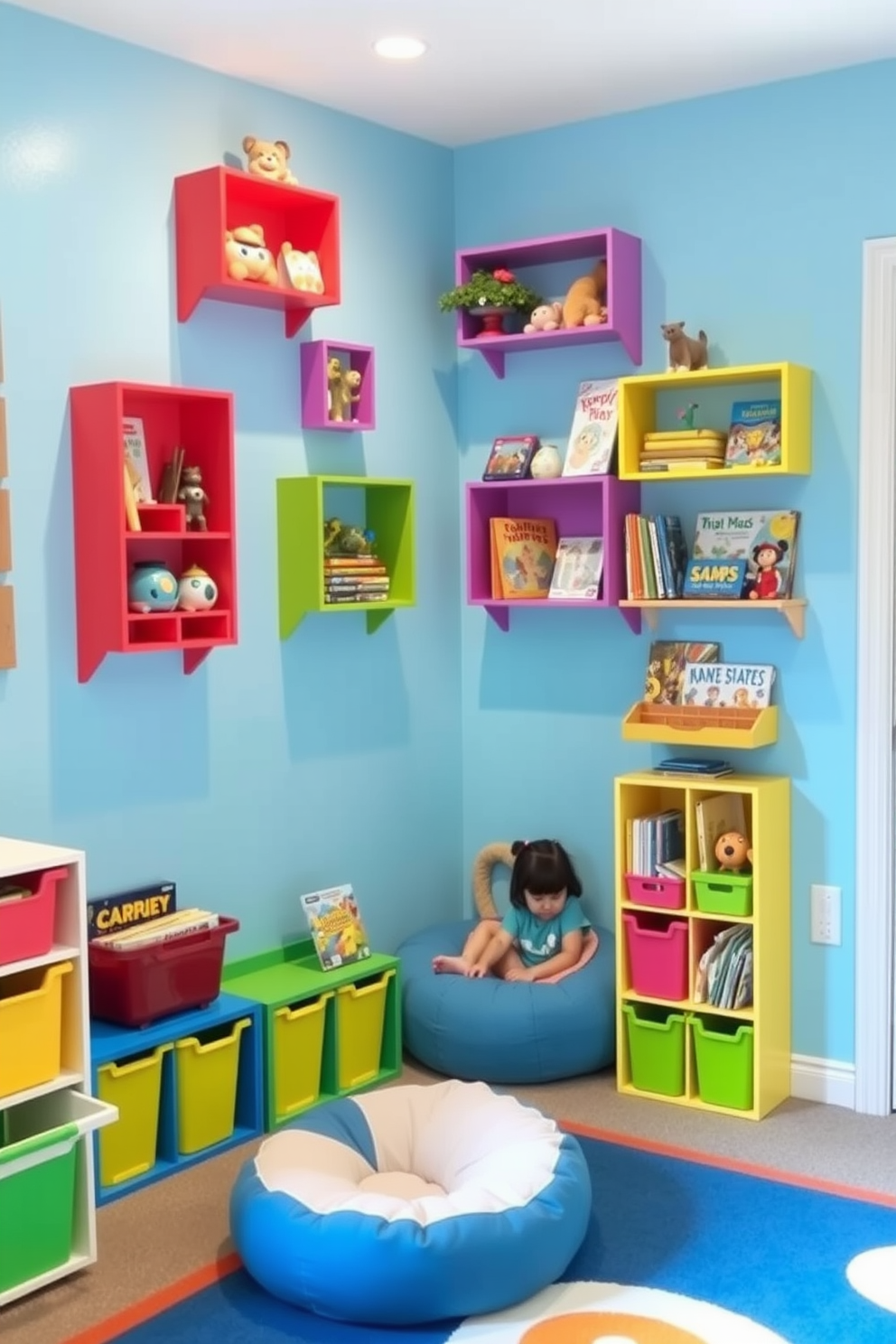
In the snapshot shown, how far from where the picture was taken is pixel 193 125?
3387 millimetres

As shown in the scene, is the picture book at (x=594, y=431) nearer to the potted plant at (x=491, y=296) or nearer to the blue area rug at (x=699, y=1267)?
the potted plant at (x=491, y=296)

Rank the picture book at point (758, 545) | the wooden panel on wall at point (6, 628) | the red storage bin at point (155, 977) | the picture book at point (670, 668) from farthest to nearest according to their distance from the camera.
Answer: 1. the picture book at point (670, 668)
2. the picture book at point (758, 545)
3. the red storage bin at point (155, 977)
4. the wooden panel on wall at point (6, 628)

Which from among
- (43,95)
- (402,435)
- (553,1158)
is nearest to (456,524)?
(402,435)

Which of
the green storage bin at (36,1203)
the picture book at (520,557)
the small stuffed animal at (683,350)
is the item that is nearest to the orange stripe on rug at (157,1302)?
the green storage bin at (36,1203)

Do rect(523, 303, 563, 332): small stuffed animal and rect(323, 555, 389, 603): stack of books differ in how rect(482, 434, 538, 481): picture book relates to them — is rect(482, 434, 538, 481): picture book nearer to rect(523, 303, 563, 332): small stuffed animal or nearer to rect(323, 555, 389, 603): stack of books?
rect(523, 303, 563, 332): small stuffed animal

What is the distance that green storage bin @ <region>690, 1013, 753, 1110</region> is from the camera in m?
3.46

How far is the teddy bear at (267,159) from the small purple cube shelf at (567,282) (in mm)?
590

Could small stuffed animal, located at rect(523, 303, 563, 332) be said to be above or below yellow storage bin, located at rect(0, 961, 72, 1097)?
above

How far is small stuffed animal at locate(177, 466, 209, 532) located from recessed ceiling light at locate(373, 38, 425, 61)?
102cm

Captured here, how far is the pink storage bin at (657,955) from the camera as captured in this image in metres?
3.54

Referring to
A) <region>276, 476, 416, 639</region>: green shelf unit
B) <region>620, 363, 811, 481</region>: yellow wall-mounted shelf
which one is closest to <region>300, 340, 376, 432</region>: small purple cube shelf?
<region>276, 476, 416, 639</region>: green shelf unit

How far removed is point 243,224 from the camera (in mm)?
3490

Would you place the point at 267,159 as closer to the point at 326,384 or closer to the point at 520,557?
the point at 326,384

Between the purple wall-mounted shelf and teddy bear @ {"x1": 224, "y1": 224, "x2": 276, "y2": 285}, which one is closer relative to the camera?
teddy bear @ {"x1": 224, "y1": 224, "x2": 276, "y2": 285}
